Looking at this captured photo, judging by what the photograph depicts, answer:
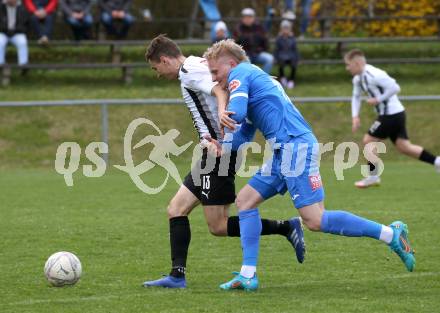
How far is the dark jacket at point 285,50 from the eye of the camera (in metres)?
19.8

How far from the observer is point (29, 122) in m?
17.5

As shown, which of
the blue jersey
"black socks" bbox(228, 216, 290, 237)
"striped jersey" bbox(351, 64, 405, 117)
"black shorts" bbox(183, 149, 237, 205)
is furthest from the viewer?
"striped jersey" bbox(351, 64, 405, 117)

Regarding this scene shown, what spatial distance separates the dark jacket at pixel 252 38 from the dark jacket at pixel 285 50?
30cm

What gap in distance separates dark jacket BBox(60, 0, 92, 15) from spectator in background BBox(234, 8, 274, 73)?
136 inches

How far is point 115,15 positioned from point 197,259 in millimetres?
13750

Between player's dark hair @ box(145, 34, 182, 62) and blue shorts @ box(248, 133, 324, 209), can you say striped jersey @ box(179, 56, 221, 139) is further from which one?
blue shorts @ box(248, 133, 324, 209)

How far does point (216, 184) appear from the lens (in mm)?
6777

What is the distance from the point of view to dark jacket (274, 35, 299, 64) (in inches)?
780

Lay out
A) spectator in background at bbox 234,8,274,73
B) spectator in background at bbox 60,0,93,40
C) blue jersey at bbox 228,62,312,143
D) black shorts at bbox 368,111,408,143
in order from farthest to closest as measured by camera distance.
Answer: spectator in background at bbox 60,0,93,40 → spectator in background at bbox 234,8,274,73 → black shorts at bbox 368,111,408,143 → blue jersey at bbox 228,62,312,143

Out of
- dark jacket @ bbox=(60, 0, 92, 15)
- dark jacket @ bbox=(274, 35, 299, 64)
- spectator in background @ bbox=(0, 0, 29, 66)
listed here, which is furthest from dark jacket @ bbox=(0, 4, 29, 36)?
dark jacket @ bbox=(274, 35, 299, 64)

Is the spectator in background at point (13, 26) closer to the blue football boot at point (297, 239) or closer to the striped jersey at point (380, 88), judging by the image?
the striped jersey at point (380, 88)

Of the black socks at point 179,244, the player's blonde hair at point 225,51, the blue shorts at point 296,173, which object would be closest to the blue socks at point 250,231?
the blue shorts at point 296,173

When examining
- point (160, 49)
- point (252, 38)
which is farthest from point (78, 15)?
point (160, 49)

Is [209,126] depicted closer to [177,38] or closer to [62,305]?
[62,305]
